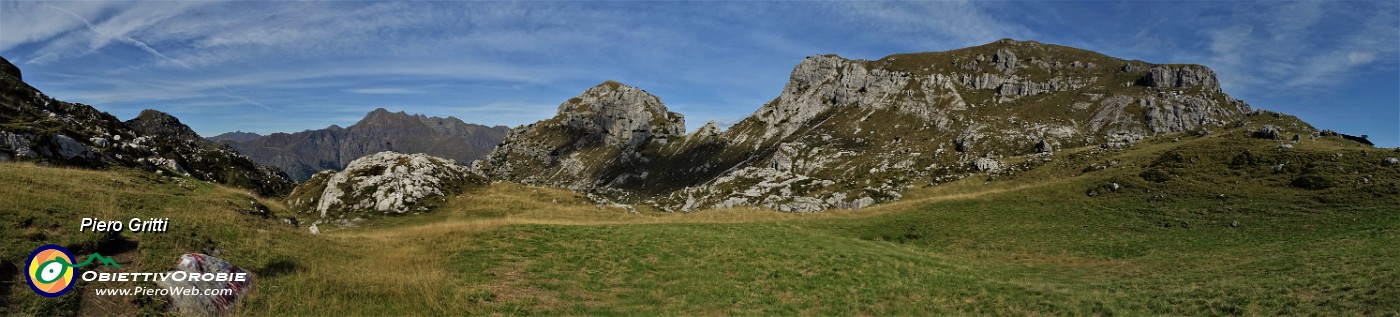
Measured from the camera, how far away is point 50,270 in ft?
47.9

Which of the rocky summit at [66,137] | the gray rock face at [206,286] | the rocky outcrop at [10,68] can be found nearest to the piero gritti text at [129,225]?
the gray rock face at [206,286]

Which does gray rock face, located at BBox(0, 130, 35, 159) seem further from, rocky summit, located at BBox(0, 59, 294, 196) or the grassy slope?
the grassy slope

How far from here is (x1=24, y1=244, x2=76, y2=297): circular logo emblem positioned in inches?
556

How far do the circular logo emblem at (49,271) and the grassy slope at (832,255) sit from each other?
52cm

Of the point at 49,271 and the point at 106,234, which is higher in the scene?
the point at 106,234

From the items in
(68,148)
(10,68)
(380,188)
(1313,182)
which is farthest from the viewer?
(10,68)

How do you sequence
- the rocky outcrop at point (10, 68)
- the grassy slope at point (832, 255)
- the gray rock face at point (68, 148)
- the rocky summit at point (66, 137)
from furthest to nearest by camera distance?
the rocky outcrop at point (10, 68) → the gray rock face at point (68, 148) → the rocky summit at point (66, 137) → the grassy slope at point (832, 255)

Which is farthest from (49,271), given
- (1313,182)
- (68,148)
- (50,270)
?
(1313,182)

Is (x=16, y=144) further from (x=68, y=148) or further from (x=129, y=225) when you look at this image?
(x=129, y=225)

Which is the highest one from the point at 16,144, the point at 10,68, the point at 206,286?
the point at 10,68

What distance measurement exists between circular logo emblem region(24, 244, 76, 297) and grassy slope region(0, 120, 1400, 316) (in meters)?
0.52

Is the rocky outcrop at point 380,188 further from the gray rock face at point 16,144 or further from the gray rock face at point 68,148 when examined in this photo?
the gray rock face at point 16,144

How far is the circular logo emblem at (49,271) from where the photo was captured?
1412 centimetres

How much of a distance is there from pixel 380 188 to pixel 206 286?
133 ft
